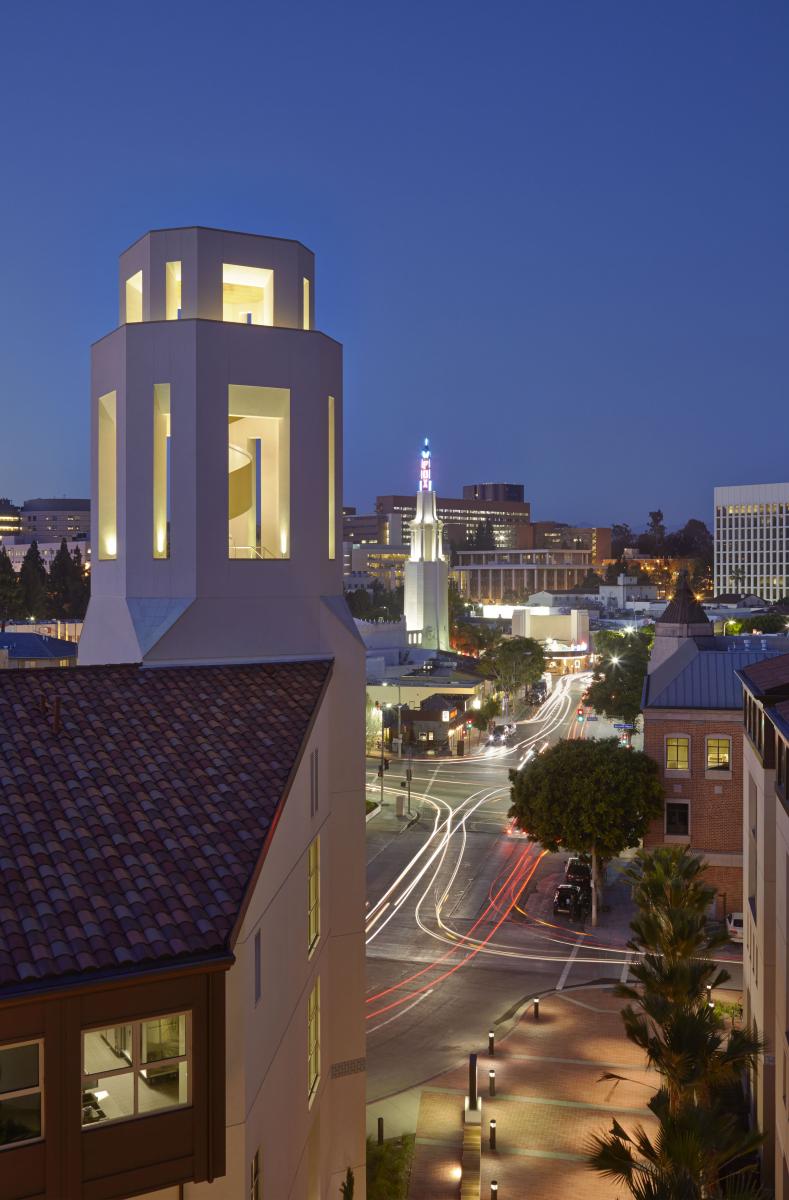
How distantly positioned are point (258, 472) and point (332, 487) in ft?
12.7

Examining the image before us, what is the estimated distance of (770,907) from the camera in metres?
23.2

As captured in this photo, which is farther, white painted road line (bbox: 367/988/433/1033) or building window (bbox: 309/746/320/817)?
white painted road line (bbox: 367/988/433/1033)

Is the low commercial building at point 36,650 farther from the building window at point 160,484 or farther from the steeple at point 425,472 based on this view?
the steeple at point 425,472

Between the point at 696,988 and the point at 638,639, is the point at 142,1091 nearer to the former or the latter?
the point at 696,988

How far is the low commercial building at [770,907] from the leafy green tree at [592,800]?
11.2 metres

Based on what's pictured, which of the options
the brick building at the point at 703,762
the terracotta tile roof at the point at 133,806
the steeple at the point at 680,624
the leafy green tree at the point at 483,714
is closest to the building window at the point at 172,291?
the terracotta tile roof at the point at 133,806

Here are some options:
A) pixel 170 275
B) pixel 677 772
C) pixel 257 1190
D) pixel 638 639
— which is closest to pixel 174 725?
pixel 257 1190

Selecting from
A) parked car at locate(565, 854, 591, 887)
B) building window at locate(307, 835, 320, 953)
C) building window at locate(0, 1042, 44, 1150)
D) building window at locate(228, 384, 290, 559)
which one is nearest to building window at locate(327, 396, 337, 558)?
building window at locate(228, 384, 290, 559)

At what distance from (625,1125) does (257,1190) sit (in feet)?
49.4

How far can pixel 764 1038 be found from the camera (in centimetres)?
2152

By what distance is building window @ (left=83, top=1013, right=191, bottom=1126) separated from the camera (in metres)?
10.6

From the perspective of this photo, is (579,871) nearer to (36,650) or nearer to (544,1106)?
(544,1106)

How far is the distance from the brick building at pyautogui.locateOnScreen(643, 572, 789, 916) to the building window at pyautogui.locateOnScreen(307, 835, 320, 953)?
26.3 m

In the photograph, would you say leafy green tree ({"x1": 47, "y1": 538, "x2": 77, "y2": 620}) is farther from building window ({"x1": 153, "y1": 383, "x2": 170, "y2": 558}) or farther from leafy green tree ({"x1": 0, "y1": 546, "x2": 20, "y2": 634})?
building window ({"x1": 153, "y1": 383, "x2": 170, "y2": 558})
